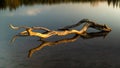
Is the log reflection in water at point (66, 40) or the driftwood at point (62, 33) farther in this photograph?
the driftwood at point (62, 33)

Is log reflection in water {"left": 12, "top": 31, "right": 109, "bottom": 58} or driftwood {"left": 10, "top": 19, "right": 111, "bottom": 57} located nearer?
log reflection in water {"left": 12, "top": 31, "right": 109, "bottom": 58}

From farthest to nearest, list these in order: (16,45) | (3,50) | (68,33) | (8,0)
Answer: (8,0) → (68,33) → (16,45) → (3,50)

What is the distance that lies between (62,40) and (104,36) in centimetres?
345

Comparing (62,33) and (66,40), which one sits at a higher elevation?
(62,33)

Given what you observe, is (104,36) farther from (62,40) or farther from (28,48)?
(28,48)

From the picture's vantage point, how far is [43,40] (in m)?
23.1

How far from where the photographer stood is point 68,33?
24625 millimetres

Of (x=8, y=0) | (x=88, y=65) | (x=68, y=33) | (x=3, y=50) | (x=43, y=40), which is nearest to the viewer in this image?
(x=88, y=65)

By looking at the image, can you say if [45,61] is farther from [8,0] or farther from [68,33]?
[8,0]

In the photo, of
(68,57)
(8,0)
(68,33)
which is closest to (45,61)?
(68,57)

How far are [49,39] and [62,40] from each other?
90 centimetres

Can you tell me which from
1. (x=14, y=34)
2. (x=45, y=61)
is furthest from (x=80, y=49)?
(x=14, y=34)

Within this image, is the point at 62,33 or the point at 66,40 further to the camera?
the point at 62,33

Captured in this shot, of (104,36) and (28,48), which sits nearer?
(28,48)
